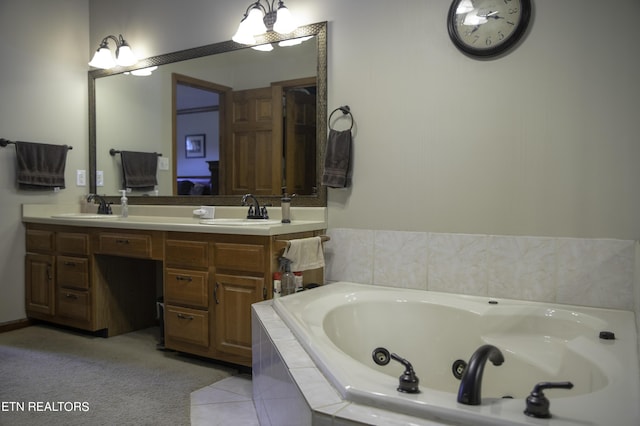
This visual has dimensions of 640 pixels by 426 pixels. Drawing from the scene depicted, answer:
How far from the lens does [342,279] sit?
8.95 ft

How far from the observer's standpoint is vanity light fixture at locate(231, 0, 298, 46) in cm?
277

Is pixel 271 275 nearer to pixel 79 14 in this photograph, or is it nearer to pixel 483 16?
pixel 483 16

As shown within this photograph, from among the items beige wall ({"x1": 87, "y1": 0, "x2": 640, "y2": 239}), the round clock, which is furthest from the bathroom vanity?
the round clock

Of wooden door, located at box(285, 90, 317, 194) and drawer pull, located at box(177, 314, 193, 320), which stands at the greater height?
wooden door, located at box(285, 90, 317, 194)

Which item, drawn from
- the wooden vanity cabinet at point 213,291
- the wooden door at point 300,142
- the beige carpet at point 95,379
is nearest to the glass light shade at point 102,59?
the wooden door at point 300,142

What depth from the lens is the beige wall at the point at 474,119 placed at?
2.01 m

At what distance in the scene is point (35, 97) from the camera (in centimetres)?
345

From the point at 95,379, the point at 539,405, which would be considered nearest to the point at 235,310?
the point at 95,379

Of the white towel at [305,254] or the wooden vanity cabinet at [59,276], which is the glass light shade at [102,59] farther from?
the white towel at [305,254]

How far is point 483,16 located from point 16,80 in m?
3.24

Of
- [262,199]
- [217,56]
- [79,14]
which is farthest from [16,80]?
[262,199]

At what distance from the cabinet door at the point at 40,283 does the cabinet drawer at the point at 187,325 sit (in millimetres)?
1186

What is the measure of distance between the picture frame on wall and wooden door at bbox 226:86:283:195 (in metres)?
0.20

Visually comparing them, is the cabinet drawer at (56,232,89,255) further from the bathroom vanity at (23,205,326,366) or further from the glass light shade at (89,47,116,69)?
the glass light shade at (89,47,116,69)
